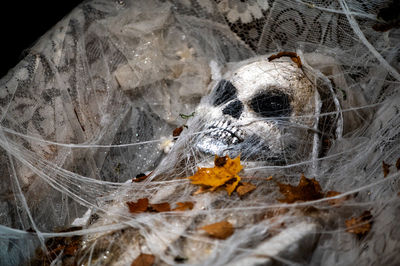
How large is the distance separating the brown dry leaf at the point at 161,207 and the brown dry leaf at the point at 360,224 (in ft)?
3.73

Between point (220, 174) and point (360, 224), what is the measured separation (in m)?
0.98

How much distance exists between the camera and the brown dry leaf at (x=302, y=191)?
2141 mm

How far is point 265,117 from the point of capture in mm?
2775

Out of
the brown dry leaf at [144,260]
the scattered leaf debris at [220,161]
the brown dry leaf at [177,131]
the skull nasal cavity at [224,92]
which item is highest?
the skull nasal cavity at [224,92]

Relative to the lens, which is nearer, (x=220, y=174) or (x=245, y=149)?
(x=220, y=174)

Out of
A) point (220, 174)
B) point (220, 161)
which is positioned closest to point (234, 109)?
point (220, 161)

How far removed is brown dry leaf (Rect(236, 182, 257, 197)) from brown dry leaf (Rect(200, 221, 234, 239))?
0.30m

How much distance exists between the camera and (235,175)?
2.45m

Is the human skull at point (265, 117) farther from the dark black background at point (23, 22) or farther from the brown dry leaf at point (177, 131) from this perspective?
the dark black background at point (23, 22)

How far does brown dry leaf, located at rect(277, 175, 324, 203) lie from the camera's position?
214 centimetres

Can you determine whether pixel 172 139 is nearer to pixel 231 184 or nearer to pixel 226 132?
pixel 226 132


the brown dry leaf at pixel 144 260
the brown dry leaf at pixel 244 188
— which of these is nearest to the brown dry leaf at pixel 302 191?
the brown dry leaf at pixel 244 188

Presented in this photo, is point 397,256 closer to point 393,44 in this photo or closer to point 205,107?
point 393,44

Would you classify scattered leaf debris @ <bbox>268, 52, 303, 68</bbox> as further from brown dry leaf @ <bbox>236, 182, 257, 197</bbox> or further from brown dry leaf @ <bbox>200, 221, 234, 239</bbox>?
brown dry leaf @ <bbox>200, 221, 234, 239</bbox>
